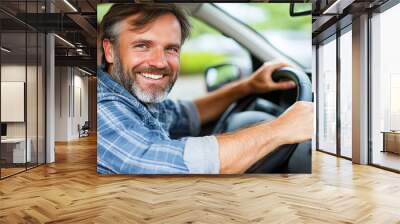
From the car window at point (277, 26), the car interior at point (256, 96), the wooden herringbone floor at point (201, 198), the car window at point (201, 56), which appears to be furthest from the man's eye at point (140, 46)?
the wooden herringbone floor at point (201, 198)

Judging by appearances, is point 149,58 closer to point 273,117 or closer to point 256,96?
point 256,96

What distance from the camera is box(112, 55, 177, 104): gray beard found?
6.56 m

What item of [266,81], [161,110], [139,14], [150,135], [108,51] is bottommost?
[150,135]

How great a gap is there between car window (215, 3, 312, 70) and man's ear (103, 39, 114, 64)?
187cm

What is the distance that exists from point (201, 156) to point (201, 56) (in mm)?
1600

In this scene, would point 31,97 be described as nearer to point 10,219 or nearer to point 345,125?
point 10,219

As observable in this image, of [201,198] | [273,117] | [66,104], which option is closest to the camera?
[201,198]

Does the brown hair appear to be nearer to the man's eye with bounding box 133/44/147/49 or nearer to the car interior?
the car interior

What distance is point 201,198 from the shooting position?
515 cm

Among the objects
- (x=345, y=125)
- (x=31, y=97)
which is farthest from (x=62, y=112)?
(x=345, y=125)

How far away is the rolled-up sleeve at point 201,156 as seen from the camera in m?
6.52

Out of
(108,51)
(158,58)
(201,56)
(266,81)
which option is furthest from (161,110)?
(266,81)

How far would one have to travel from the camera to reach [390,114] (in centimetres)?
768

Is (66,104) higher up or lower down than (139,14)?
lower down
